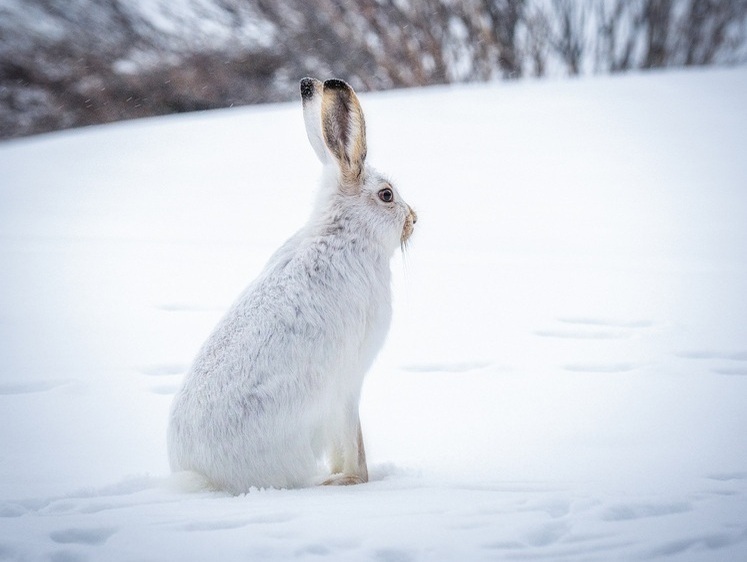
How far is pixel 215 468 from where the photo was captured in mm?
2146

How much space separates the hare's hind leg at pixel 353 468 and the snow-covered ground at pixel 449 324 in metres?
0.10

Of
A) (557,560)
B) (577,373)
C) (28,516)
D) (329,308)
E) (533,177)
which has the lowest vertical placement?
(557,560)

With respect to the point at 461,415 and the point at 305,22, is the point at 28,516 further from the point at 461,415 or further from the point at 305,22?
the point at 305,22

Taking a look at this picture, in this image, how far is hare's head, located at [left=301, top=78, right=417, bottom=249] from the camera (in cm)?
237

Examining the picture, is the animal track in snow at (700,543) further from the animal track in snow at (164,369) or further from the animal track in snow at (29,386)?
the animal track in snow at (29,386)

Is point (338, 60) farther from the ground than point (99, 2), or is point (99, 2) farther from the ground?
point (99, 2)

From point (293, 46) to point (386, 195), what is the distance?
7496 mm

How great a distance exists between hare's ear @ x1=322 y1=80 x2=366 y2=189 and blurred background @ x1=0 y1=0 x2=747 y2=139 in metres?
6.47

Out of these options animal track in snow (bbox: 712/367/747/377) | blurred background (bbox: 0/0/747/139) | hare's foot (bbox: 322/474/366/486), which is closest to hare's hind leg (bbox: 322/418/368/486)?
hare's foot (bbox: 322/474/366/486)

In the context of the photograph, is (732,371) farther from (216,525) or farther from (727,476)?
(216,525)

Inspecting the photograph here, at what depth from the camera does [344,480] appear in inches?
91.4

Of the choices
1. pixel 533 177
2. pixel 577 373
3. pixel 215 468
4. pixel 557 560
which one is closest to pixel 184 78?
pixel 533 177

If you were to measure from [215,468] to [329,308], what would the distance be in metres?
0.53

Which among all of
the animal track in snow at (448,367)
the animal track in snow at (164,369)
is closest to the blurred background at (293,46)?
the animal track in snow at (448,367)
